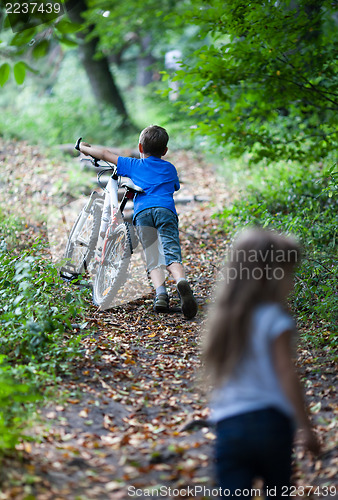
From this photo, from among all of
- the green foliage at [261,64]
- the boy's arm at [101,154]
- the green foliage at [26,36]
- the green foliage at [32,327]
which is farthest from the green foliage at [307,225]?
the green foliage at [26,36]

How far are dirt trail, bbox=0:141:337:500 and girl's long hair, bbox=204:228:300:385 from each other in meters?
1.01

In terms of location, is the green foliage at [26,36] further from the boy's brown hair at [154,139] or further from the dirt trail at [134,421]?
the dirt trail at [134,421]

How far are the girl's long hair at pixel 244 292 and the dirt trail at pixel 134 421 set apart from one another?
1014mm

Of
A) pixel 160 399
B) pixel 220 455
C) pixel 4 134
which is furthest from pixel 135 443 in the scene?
pixel 4 134

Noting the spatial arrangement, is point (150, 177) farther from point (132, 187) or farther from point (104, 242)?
point (104, 242)

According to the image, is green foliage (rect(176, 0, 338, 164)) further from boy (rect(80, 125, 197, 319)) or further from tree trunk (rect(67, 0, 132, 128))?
tree trunk (rect(67, 0, 132, 128))

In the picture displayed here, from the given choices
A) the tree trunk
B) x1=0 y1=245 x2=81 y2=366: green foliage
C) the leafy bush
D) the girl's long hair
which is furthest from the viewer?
the tree trunk

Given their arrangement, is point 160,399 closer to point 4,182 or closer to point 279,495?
point 279,495

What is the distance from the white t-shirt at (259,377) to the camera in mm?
2137

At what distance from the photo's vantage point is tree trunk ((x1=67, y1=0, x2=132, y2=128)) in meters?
16.1

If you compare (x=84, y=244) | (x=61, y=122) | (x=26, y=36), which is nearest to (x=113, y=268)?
(x=84, y=244)

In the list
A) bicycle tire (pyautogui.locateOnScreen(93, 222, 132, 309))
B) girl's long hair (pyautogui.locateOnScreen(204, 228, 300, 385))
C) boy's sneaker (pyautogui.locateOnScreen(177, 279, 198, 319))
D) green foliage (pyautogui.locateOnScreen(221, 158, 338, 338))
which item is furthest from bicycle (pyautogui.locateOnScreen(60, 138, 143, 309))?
girl's long hair (pyautogui.locateOnScreen(204, 228, 300, 385))

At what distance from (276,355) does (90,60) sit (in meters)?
15.7

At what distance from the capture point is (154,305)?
18.1 feet
